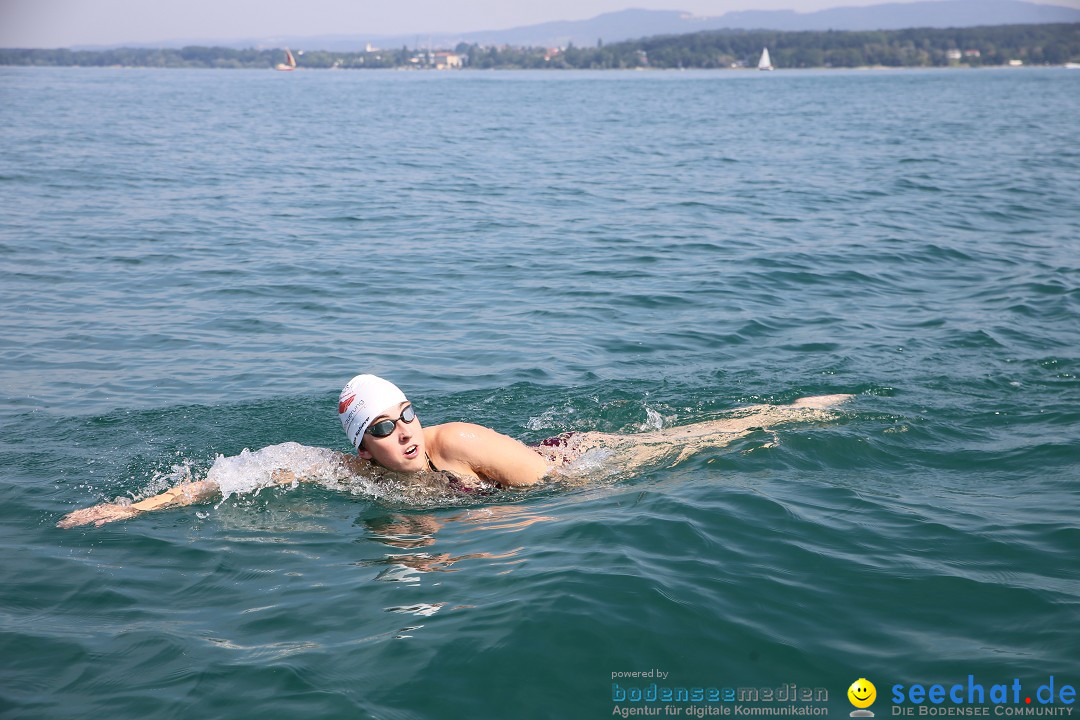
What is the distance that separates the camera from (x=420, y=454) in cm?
621

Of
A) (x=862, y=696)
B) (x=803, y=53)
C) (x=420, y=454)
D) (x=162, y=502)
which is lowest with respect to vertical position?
(x=862, y=696)

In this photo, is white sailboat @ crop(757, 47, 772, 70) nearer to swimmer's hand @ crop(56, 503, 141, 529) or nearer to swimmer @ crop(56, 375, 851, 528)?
swimmer @ crop(56, 375, 851, 528)

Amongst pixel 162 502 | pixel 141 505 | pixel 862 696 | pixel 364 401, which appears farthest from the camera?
pixel 162 502

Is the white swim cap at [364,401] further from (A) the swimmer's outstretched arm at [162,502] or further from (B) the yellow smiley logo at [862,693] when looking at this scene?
(B) the yellow smiley logo at [862,693]

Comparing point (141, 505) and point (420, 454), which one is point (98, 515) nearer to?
point (141, 505)

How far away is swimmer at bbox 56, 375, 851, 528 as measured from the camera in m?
6.11

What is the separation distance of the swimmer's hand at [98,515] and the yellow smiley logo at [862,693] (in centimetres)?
483

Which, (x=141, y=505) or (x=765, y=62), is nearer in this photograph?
(x=141, y=505)

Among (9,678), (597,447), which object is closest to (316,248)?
(597,447)

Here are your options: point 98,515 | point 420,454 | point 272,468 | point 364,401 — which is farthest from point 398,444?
point 98,515

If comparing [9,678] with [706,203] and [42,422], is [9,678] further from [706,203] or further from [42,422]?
[706,203]

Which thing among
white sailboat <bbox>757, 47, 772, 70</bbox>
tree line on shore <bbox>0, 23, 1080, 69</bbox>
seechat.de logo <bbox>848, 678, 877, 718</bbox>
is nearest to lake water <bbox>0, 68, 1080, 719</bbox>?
seechat.de logo <bbox>848, 678, 877, 718</bbox>

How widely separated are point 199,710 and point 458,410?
193 inches

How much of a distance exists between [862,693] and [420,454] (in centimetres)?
321
